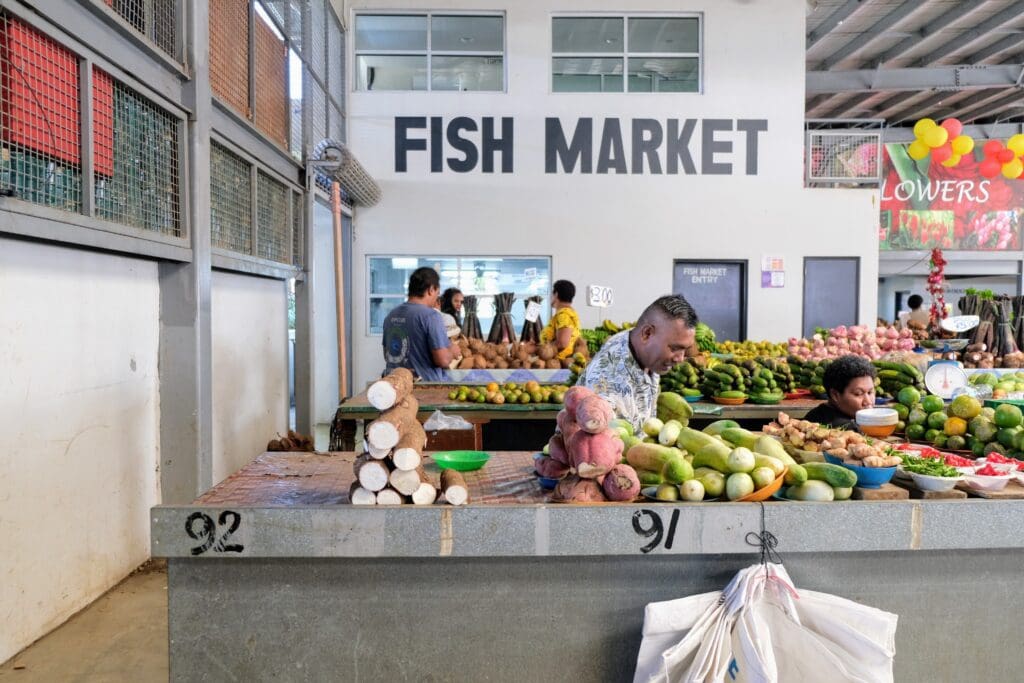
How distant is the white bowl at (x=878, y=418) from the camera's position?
3.08m

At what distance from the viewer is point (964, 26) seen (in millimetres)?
10867

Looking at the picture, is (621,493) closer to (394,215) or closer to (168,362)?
(168,362)

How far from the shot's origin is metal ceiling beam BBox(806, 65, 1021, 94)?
12.2 meters

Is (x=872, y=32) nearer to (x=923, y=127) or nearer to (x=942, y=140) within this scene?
(x=923, y=127)

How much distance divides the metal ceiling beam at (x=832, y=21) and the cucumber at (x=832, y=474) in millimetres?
9571

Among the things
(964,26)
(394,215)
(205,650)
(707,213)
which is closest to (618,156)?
(707,213)

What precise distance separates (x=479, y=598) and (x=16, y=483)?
227 centimetres

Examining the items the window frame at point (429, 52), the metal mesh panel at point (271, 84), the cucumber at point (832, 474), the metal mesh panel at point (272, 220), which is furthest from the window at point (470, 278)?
the cucumber at point (832, 474)

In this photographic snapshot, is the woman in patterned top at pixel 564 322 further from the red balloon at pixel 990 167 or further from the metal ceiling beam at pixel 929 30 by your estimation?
the red balloon at pixel 990 167

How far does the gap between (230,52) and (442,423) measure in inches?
115

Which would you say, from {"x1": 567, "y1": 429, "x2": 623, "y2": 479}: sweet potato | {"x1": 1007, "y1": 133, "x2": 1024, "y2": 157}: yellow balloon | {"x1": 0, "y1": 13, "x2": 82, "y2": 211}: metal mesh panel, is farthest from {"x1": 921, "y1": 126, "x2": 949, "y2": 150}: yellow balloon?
{"x1": 0, "y1": 13, "x2": 82, "y2": 211}: metal mesh panel

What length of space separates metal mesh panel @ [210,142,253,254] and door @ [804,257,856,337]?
750cm

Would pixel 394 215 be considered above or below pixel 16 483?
above

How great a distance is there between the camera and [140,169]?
3.97m
